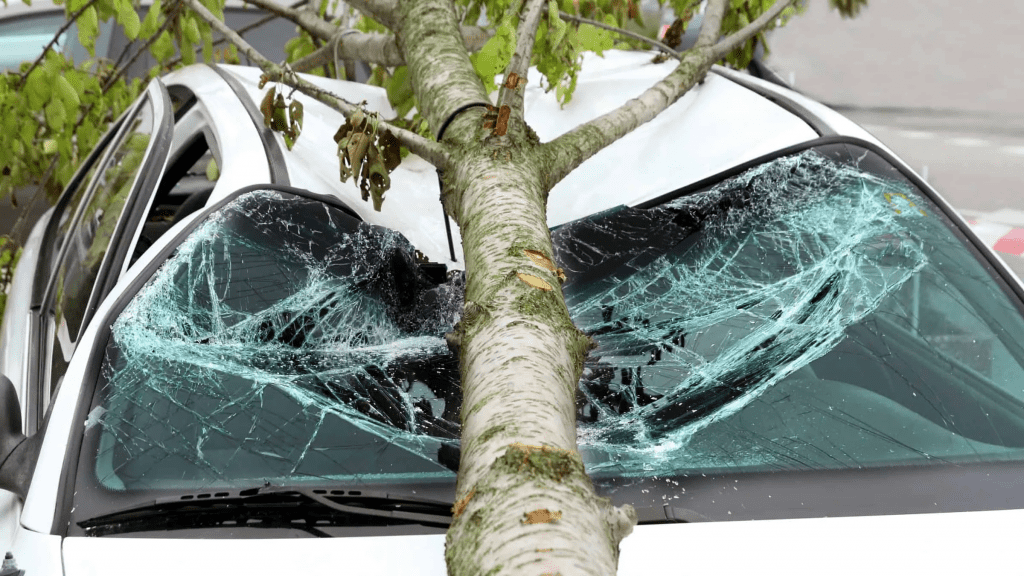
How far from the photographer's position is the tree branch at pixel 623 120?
2.27 meters

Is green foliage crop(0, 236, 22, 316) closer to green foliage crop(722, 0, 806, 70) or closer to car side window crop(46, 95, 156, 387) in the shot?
car side window crop(46, 95, 156, 387)

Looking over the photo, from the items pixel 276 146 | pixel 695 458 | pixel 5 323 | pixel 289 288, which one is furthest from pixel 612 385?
pixel 5 323

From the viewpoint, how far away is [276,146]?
250 centimetres

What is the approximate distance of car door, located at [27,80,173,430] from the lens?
2.41 m

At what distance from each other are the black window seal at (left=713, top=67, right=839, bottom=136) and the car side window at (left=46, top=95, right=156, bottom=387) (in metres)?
1.83

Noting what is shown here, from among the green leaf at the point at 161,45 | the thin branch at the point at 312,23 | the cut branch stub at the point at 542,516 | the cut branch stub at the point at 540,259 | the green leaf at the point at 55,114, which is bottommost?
the cut branch stub at the point at 542,516

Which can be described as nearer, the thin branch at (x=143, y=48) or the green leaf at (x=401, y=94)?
the green leaf at (x=401, y=94)

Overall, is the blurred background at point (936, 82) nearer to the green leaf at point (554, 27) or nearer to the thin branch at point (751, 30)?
the thin branch at point (751, 30)

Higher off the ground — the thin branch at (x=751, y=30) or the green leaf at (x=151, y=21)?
the green leaf at (x=151, y=21)

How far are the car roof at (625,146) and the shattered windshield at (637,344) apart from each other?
125 mm

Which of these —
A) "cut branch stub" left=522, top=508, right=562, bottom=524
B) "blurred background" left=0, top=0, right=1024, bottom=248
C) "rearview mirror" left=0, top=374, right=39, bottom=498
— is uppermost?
"blurred background" left=0, top=0, right=1024, bottom=248

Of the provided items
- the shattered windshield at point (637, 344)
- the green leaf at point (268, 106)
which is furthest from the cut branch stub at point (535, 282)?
the green leaf at point (268, 106)

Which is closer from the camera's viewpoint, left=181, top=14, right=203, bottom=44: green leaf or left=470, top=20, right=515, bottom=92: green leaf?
left=470, top=20, right=515, bottom=92: green leaf

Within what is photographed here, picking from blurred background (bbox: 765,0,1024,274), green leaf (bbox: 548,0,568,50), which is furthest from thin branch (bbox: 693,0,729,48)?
blurred background (bbox: 765,0,1024,274)
